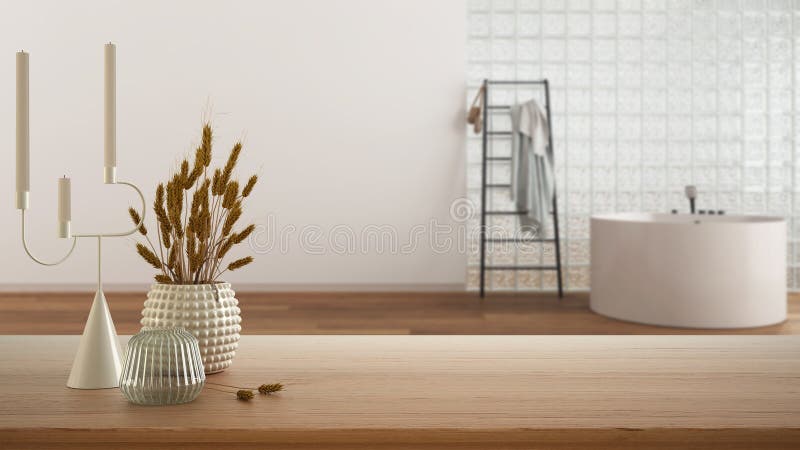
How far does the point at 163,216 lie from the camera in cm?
106

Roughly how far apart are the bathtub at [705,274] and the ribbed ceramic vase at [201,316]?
3377 millimetres

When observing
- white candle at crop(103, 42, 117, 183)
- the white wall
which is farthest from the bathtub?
white candle at crop(103, 42, 117, 183)

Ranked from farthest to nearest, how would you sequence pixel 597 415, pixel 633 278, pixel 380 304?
pixel 380 304
pixel 633 278
pixel 597 415

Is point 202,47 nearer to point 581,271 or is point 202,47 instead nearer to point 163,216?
point 581,271

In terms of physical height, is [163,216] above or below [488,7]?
below

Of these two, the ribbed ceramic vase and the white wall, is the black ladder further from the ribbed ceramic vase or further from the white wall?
the ribbed ceramic vase

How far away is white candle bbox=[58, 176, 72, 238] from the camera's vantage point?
978 mm

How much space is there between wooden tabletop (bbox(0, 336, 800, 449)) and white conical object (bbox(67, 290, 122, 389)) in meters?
0.02

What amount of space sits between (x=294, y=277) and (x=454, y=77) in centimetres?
179

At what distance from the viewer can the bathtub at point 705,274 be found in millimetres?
3994

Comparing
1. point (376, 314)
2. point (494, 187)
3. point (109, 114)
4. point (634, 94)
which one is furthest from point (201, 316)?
point (634, 94)

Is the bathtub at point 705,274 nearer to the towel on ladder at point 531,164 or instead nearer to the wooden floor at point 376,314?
the wooden floor at point 376,314

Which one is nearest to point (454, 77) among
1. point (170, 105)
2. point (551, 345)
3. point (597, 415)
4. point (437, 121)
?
point (437, 121)

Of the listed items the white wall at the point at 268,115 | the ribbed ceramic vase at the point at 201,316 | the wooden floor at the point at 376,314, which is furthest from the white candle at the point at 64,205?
the white wall at the point at 268,115
